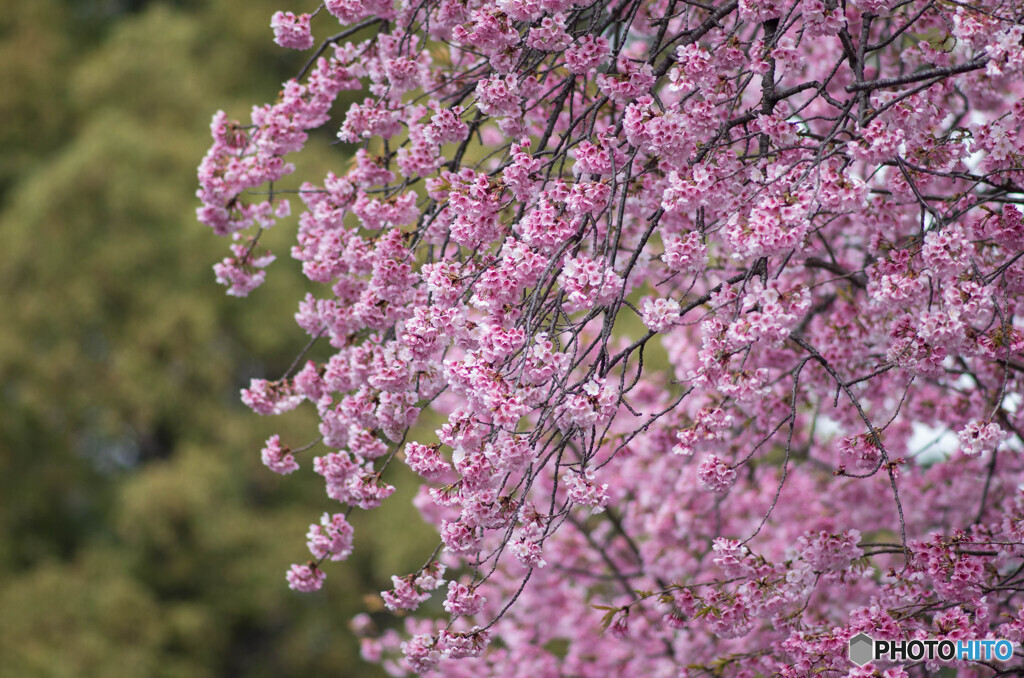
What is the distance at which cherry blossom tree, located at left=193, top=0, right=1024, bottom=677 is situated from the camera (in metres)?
2.32

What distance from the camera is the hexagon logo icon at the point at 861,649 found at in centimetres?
258

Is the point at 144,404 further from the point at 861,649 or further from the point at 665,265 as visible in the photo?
the point at 861,649

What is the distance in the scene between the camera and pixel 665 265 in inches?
118

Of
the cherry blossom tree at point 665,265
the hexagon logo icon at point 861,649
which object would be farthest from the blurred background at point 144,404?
the hexagon logo icon at point 861,649

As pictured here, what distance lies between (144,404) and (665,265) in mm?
5810

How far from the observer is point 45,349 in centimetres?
781

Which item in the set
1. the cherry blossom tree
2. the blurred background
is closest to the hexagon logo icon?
the cherry blossom tree

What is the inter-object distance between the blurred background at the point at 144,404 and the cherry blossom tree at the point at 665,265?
4.73 metres

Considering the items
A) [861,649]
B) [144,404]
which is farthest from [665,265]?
[144,404]

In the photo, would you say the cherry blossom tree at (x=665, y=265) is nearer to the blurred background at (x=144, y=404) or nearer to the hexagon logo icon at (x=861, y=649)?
the hexagon logo icon at (x=861, y=649)

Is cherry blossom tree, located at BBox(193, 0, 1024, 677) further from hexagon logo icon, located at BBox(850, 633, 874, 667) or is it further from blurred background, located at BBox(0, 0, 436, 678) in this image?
blurred background, located at BBox(0, 0, 436, 678)

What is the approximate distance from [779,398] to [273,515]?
5.59 m

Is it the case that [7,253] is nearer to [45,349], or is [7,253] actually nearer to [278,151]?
[45,349]

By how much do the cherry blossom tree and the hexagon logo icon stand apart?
0.03m
